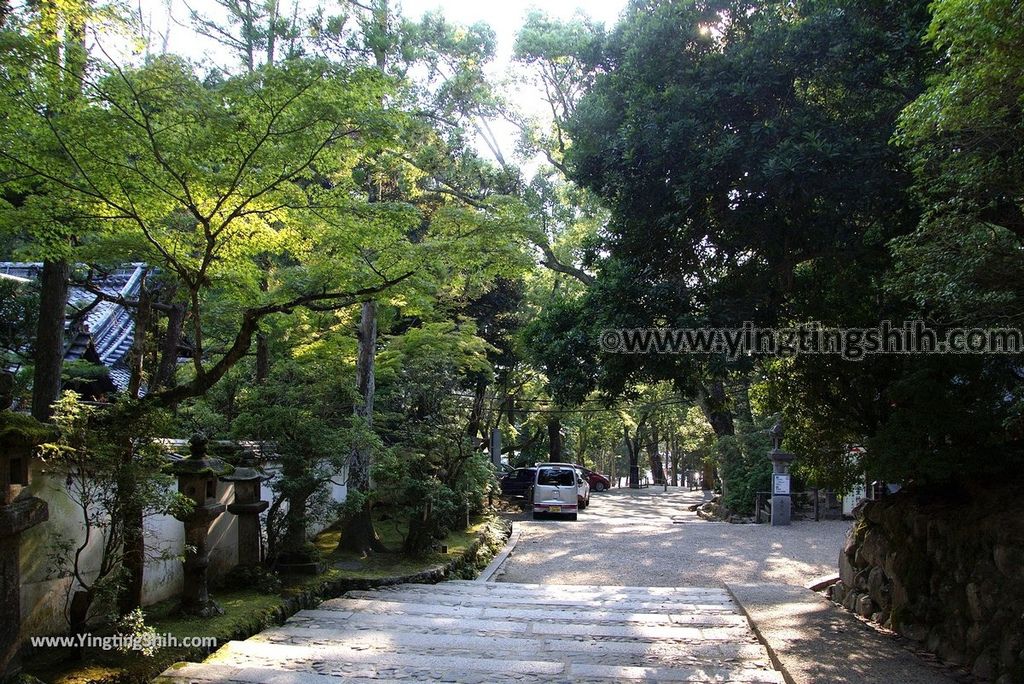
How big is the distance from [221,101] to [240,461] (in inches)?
157

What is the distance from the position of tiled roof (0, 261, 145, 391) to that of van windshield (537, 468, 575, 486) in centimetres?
1291

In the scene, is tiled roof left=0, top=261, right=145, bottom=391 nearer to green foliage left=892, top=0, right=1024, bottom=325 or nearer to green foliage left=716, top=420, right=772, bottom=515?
green foliage left=892, top=0, right=1024, bottom=325

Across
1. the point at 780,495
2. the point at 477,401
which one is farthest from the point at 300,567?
the point at 780,495

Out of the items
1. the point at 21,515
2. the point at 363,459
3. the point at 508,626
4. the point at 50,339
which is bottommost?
the point at 508,626

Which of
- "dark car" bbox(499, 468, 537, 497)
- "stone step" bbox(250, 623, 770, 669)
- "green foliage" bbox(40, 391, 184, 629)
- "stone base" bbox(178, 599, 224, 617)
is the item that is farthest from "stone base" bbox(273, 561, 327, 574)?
"dark car" bbox(499, 468, 537, 497)

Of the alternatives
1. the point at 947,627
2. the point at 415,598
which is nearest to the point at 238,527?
the point at 415,598

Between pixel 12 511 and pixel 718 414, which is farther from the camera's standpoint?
pixel 718 414

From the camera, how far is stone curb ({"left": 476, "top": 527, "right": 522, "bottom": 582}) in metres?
12.4

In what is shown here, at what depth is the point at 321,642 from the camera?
5.78 metres

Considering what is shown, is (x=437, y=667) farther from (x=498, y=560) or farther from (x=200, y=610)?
(x=498, y=560)

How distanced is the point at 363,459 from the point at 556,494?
12.7 metres

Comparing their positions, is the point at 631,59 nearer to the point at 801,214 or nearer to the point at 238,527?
the point at 801,214

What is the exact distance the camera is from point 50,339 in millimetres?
7109

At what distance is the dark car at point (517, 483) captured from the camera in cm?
2706
